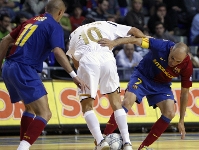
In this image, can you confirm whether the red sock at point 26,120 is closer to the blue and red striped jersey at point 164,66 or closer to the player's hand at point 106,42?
the player's hand at point 106,42

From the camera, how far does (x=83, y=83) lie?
838 centimetres

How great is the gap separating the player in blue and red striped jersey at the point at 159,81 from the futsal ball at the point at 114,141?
18.6 inches

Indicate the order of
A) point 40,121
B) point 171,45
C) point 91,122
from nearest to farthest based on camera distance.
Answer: point 40,121
point 91,122
point 171,45

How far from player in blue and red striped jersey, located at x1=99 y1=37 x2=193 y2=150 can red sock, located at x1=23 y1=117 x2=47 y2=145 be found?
66.5 inches

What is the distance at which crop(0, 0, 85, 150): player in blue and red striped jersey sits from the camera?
8.21 metres

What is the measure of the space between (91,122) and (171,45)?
1817 millimetres

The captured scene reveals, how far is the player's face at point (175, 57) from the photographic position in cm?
922

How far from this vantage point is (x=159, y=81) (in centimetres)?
994

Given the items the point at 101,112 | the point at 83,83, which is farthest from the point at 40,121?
the point at 101,112

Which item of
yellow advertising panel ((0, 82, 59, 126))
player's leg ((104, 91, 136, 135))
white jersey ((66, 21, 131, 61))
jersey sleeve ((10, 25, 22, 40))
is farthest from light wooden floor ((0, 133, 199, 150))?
jersey sleeve ((10, 25, 22, 40))

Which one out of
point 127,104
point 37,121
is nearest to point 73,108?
point 127,104

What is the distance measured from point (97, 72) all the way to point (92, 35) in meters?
0.66

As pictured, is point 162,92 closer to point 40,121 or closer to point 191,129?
point 40,121

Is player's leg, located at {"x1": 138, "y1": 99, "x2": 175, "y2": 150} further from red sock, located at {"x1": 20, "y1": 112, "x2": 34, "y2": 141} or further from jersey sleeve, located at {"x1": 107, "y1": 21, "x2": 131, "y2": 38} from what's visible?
red sock, located at {"x1": 20, "y1": 112, "x2": 34, "y2": 141}
